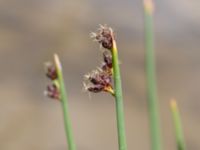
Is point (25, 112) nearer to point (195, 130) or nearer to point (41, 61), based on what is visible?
point (41, 61)

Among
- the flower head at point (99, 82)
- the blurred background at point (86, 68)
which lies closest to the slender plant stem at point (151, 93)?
the flower head at point (99, 82)

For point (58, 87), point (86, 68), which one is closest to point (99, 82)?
point (58, 87)

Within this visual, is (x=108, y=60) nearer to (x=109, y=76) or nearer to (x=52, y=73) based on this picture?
(x=109, y=76)

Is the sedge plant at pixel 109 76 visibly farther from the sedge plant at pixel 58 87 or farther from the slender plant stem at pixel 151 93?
the slender plant stem at pixel 151 93

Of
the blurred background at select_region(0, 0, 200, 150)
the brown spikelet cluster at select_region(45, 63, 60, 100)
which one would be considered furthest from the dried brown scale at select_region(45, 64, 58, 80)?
the blurred background at select_region(0, 0, 200, 150)

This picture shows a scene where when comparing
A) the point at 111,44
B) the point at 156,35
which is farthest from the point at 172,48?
the point at 111,44
